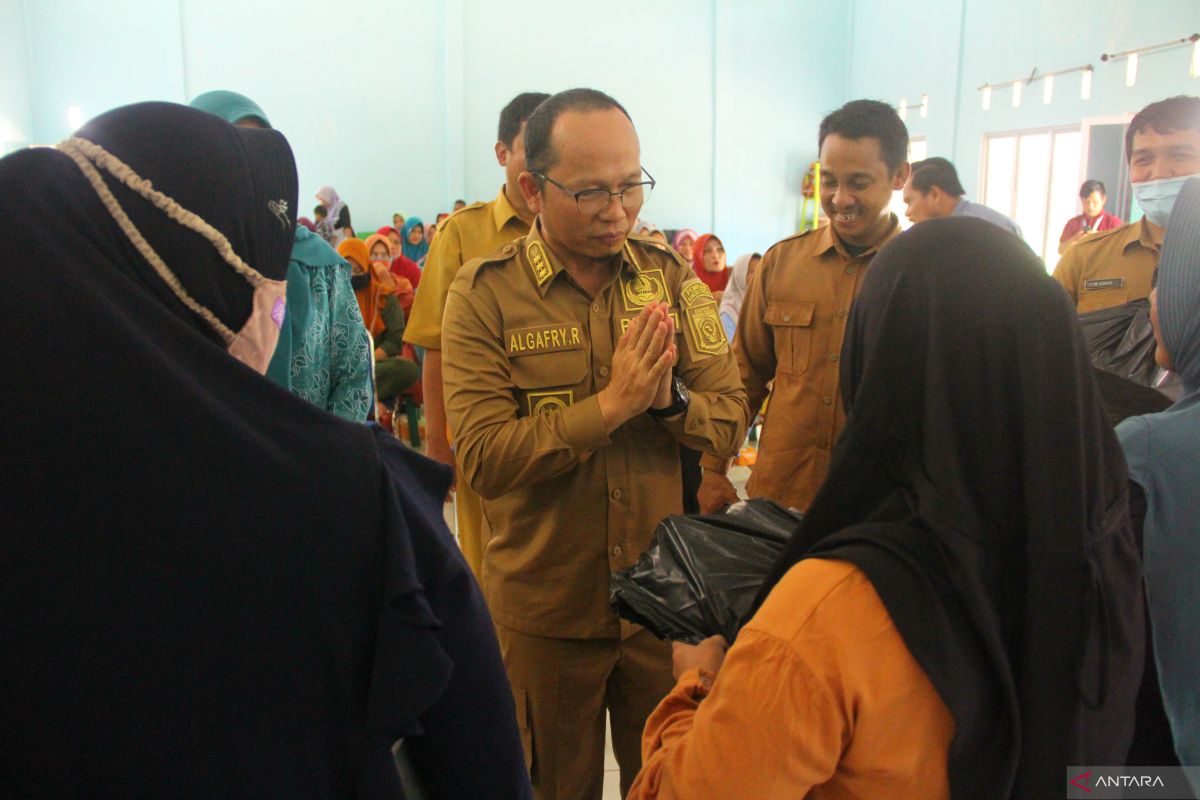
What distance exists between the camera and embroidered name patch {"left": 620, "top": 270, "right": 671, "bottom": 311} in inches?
70.1

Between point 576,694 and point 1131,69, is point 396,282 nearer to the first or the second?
point 576,694

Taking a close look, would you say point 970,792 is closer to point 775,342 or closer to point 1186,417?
point 1186,417

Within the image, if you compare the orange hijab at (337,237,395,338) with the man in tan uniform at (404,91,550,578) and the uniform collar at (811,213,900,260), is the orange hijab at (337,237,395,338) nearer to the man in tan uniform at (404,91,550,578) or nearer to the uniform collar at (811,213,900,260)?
the man in tan uniform at (404,91,550,578)

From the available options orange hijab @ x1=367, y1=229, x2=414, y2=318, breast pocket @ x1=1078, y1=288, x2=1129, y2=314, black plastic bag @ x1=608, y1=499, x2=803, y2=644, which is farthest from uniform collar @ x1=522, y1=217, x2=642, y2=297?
orange hijab @ x1=367, y1=229, x2=414, y2=318

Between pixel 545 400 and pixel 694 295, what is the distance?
1.36ft

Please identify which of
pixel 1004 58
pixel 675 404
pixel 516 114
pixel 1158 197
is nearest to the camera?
pixel 675 404

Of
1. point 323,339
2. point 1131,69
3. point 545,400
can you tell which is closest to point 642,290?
point 545,400

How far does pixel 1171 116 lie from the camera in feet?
9.68

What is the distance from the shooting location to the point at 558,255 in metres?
Answer: 1.76

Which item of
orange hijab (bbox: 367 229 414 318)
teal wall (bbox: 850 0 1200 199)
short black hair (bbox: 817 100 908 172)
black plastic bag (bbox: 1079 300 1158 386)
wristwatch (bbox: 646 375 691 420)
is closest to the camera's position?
wristwatch (bbox: 646 375 691 420)

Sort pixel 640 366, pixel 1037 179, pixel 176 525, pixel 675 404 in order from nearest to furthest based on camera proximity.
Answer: pixel 176 525, pixel 640 366, pixel 675 404, pixel 1037 179

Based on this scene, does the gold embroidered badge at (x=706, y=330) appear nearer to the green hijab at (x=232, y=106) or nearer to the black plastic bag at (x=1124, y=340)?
the black plastic bag at (x=1124, y=340)

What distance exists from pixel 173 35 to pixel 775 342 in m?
10.7

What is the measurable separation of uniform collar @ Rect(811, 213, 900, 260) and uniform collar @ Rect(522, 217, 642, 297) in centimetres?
79
